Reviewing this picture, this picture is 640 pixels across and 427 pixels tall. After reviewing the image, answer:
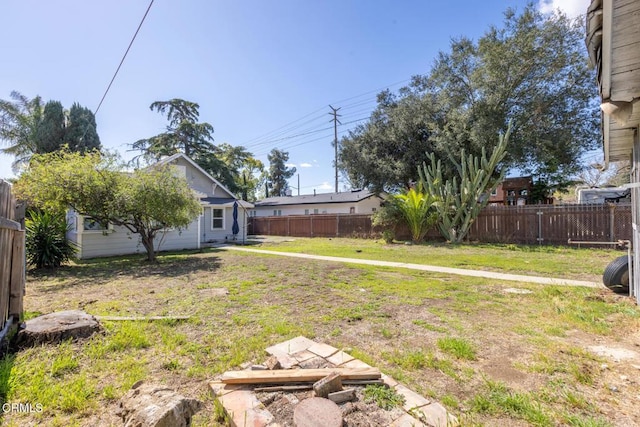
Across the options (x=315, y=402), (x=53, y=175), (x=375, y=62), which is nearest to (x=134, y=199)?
(x=53, y=175)

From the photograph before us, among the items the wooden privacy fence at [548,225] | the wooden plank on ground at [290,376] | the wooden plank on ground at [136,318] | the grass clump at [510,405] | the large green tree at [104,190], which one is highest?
the large green tree at [104,190]

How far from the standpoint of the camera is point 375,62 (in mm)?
16641

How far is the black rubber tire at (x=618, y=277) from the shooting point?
200 inches

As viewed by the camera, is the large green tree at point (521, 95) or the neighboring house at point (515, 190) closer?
the large green tree at point (521, 95)

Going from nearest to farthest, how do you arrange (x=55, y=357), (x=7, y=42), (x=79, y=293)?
1. (x=55, y=357)
2. (x=79, y=293)
3. (x=7, y=42)

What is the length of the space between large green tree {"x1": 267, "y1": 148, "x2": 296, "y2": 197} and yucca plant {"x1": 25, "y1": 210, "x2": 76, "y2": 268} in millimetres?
37008

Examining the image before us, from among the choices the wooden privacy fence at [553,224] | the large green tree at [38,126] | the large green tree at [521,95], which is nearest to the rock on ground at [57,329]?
the wooden privacy fence at [553,224]

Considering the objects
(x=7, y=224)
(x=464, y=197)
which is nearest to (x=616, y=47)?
(x=7, y=224)

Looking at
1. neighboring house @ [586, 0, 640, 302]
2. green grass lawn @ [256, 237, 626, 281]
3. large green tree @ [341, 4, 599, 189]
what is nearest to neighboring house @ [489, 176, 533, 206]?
large green tree @ [341, 4, 599, 189]

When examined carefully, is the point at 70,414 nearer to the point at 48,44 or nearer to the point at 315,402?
the point at 315,402

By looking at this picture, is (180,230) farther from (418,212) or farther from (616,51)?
(616,51)

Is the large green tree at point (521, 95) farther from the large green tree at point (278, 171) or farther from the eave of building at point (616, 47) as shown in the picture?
the large green tree at point (278, 171)

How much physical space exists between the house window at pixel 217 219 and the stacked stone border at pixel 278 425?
15.4 m

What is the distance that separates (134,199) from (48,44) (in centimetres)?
442
